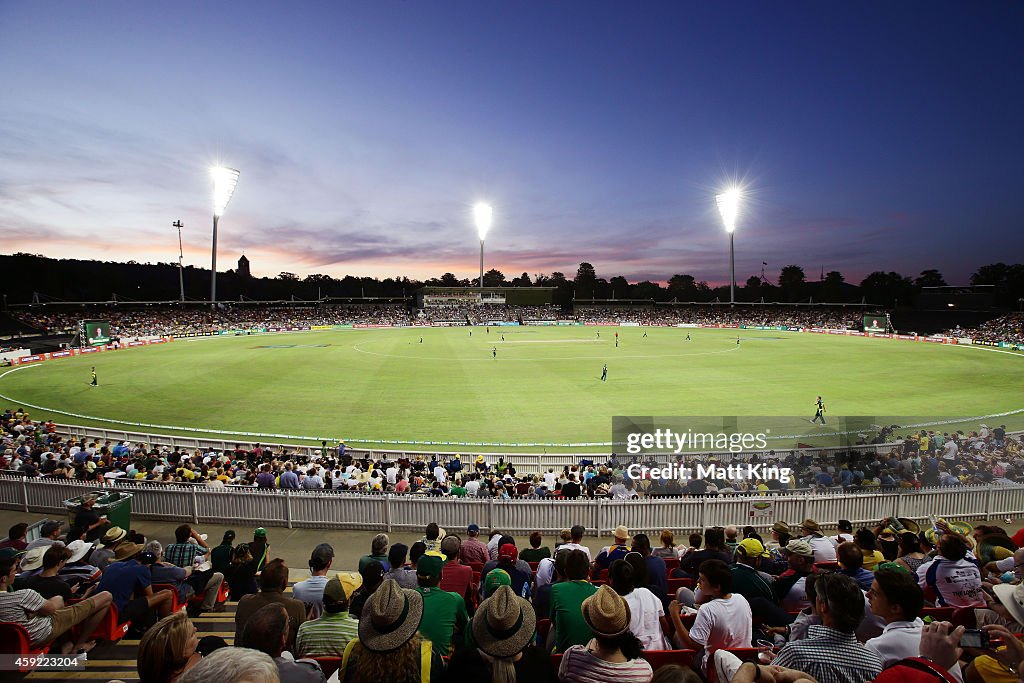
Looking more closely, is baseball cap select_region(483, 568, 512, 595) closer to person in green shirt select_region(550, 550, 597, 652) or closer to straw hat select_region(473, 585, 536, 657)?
person in green shirt select_region(550, 550, 597, 652)

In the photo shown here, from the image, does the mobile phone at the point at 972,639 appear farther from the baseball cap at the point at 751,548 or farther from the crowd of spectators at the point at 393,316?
the crowd of spectators at the point at 393,316

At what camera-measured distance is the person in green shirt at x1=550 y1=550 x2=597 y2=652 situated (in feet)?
14.4

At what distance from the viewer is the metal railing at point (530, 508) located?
10.5m

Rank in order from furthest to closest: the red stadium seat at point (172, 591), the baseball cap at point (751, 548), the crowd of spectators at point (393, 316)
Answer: the crowd of spectators at point (393, 316), the baseball cap at point (751, 548), the red stadium seat at point (172, 591)

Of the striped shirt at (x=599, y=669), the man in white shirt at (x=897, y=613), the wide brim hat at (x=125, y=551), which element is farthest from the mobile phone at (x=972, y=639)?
the wide brim hat at (x=125, y=551)

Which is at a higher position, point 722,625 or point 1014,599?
point 1014,599

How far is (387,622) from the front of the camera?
3.15 metres

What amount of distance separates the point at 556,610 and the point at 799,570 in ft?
9.89

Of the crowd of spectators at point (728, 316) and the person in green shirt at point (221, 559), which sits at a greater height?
the crowd of spectators at point (728, 316)

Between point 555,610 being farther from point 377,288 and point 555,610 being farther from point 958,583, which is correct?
point 377,288

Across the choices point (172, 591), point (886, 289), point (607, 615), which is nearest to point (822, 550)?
point (607, 615)

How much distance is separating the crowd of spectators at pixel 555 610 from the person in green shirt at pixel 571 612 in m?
0.01

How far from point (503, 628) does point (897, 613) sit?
2889 mm

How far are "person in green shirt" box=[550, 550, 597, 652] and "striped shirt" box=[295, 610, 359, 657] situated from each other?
5.66ft
